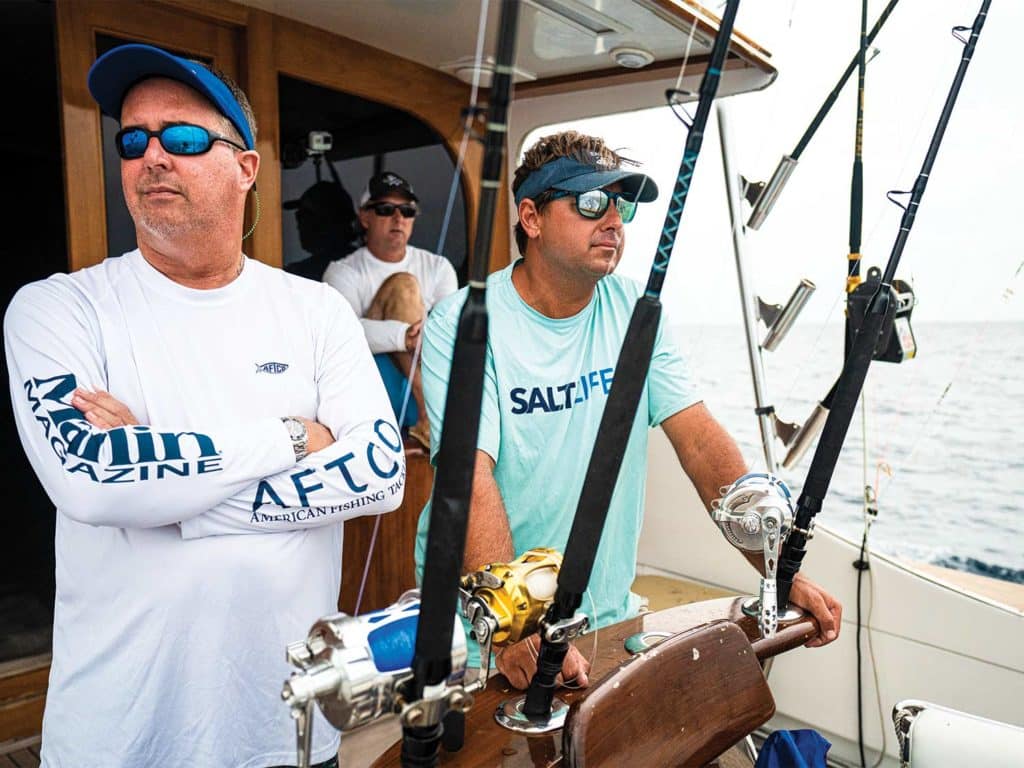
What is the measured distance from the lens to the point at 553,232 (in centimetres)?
182

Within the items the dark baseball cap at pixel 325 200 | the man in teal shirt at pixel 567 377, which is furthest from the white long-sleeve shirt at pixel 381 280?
the man in teal shirt at pixel 567 377

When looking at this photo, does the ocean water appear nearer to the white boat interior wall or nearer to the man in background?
the white boat interior wall

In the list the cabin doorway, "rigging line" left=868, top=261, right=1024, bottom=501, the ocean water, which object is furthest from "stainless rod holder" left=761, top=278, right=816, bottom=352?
the cabin doorway

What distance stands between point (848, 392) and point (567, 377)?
594mm

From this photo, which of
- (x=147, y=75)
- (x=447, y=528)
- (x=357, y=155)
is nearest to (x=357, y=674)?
(x=447, y=528)

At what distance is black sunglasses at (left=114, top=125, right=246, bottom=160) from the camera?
5.19ft

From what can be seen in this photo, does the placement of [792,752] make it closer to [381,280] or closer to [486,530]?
[486,530]

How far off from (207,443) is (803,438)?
1985 mm

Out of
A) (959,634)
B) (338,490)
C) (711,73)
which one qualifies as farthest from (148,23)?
(959,634)

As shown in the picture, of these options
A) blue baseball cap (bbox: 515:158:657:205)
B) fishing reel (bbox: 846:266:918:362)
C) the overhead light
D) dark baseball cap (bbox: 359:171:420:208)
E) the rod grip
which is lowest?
the rod grip

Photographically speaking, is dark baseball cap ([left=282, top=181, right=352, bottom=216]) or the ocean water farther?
dark baseball cap ([left=282, top=181, right=352, bottom=216])

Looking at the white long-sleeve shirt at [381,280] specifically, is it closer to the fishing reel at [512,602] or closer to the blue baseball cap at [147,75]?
the blue baseball cap at [147,75]

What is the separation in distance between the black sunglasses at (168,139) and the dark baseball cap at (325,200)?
6.06 ft

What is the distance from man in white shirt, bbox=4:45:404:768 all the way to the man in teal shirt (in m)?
0.27
